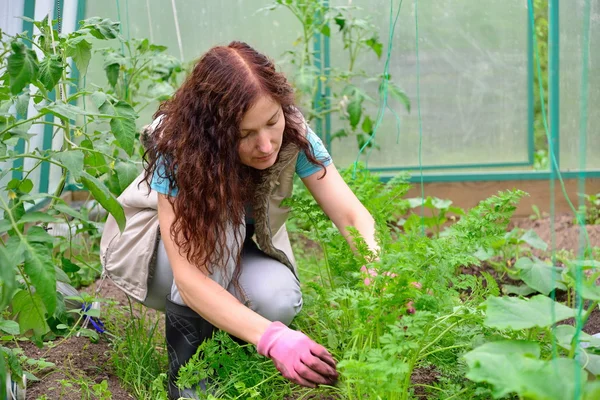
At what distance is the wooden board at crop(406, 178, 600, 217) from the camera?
394 centimetres

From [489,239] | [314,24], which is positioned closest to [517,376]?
[489,239]

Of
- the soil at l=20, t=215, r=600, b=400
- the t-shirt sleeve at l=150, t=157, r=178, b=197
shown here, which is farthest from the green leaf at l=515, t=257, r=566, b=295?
the t-shirt sleeve at l=150, t=157, r=178, b=197

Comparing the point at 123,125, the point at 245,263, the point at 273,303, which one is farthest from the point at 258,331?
the point at 123,125

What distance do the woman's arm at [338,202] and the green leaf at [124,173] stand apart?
511mm

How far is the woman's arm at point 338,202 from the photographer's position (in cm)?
212

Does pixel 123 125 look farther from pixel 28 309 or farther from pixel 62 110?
pixel 28 309

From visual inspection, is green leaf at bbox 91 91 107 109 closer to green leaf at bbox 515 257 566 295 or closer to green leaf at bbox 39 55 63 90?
green leaf at bbox 39 55 63 90

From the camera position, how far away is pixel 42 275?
1.41 meters

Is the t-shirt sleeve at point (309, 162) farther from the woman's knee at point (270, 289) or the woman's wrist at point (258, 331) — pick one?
the woman's wrist at point (258, 331)

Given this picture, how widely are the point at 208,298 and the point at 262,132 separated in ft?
1.40

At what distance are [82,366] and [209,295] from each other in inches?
23.9

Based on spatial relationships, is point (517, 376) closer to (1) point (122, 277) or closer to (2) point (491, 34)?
(1) point (122, 277)

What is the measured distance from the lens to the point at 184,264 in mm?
1874

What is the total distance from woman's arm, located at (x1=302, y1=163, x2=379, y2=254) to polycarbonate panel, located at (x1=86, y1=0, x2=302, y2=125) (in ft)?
6.34
